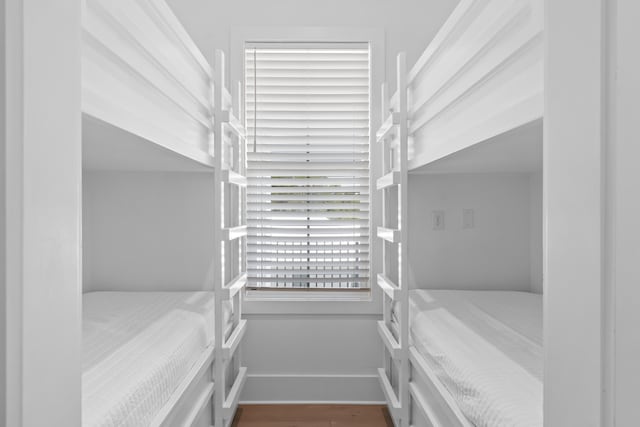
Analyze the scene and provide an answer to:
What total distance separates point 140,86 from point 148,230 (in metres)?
1.46

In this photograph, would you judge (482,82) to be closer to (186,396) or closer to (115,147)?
(115,147)

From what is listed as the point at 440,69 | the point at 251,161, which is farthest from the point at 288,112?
the point at 440,69

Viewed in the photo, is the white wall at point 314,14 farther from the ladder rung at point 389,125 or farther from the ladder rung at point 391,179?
the ladder rung at point 391,179

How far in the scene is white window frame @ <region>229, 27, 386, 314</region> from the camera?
251cm

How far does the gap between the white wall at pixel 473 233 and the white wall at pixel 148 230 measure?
1.15 meters

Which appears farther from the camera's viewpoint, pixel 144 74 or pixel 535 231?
pixel 535 231

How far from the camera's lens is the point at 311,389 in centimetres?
254

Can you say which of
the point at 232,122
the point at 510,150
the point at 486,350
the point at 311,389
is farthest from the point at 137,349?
the point at 311,389

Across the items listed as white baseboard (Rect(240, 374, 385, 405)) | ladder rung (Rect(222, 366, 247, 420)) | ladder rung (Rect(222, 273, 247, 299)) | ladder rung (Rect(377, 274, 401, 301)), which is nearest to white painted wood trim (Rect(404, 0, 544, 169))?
ladder rung (Rect(377, 274, 401, 301))

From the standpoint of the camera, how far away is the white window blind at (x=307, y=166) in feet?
8.49

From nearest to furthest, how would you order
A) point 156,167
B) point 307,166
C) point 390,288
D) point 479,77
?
1. point 479,77
2. point 390,288
3. point 156,167
4. point 307,166
